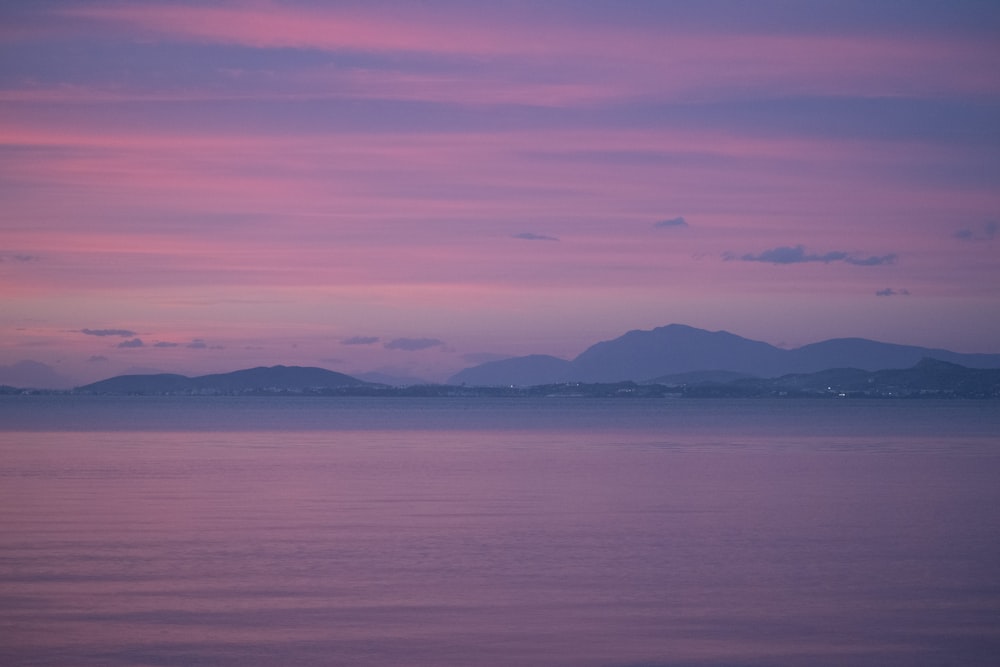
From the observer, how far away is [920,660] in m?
13.3

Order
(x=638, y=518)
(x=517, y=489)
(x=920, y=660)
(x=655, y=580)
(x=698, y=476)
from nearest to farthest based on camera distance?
(x=920, y=660) → (x=655, y=580) → (x=638, y=518) → (x=517, y=489) → (x=698, y=476)

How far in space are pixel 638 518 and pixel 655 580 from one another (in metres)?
7.20

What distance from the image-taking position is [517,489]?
102 ft

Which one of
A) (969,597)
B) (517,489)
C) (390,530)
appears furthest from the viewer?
(517,489)

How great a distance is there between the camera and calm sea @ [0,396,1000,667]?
542 inches

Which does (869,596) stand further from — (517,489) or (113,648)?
(517,489)

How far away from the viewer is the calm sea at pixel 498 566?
13773 mm

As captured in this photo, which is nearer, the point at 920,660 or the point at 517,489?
the point at 920,660

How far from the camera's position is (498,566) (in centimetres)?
1864

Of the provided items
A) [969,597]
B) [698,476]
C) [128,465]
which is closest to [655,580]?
[969,597]

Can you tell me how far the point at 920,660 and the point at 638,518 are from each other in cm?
1175

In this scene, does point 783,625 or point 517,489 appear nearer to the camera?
point 783,625

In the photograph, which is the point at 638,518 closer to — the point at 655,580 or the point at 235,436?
the point at 655,580

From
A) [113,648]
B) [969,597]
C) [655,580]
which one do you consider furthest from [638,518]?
[113,648]
